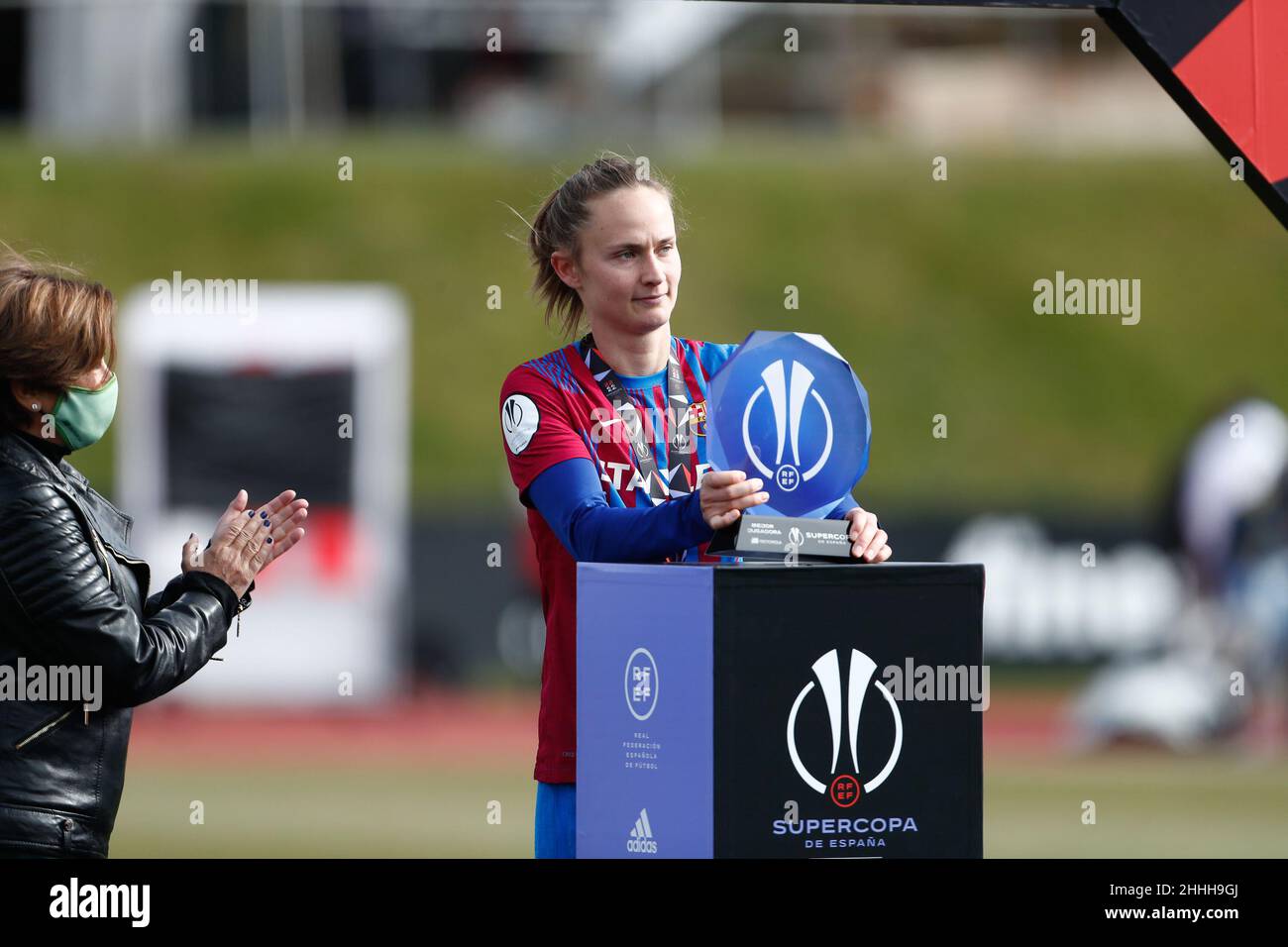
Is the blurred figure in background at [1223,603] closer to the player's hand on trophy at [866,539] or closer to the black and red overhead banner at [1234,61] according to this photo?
the black and red overhead banner at [1234,61]

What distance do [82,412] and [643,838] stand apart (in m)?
1.14

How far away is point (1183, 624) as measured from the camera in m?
18.7

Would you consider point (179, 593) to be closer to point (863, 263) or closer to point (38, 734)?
point (38, 734)

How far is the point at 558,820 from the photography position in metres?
3.26

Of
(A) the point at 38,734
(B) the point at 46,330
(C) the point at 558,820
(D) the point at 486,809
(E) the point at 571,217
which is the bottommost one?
(D) the point at 486,809

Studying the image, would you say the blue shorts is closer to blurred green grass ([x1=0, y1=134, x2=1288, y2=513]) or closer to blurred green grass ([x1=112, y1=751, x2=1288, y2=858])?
blurred green grass ([x1=112, y1=751, x2=1288, y2=858])

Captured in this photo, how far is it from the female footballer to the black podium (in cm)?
30

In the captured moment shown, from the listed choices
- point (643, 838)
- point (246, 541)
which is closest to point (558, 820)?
point (643, 838)

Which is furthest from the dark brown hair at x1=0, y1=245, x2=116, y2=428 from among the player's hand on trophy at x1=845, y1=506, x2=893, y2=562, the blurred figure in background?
the blurred figure in background

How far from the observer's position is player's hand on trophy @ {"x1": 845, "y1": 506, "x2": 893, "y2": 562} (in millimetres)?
2990

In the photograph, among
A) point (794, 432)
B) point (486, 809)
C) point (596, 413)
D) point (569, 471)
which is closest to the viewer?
point (794, 432)

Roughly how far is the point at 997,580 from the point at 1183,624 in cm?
211
